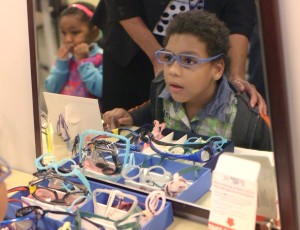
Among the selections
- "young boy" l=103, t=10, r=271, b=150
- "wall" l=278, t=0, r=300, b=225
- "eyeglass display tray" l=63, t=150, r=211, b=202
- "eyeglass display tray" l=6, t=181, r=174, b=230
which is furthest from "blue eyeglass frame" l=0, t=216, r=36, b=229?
"wall" l=278, t=0, r=300, b=225

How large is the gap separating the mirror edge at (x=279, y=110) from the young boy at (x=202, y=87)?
4 centimetres

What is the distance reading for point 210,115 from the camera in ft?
2.24

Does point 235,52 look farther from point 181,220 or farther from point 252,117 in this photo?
point 181,220

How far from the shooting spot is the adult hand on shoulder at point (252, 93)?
0.59 metres

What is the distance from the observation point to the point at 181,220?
67 centimetres

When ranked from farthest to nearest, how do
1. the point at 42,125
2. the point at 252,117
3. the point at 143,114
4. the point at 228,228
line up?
the point at 42,125 → the point at 143,114 → the point at 252,117 → the point at 228,228

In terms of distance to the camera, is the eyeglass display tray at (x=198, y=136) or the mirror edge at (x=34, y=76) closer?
the eyeglass display tray at (x=198, y=136)

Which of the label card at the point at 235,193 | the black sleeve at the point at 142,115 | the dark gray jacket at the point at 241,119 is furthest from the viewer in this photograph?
the black sleeve at the point at 142,115

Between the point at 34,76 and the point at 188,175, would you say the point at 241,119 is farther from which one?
the point at 34,76

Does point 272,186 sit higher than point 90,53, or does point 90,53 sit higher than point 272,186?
point 90,53

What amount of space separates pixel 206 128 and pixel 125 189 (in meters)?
0.16

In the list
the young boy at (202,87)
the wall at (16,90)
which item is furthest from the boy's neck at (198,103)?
the wall at (16,90)

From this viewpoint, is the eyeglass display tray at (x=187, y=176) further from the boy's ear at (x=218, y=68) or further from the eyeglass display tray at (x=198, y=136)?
the boy's ear at (x=218, y=68)

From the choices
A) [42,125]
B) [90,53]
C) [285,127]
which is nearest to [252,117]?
[285,127]
